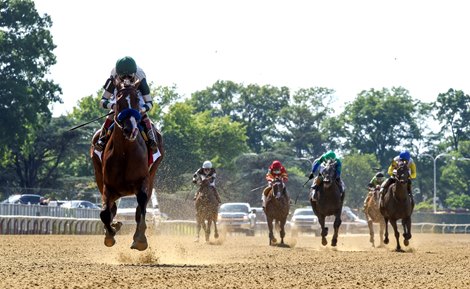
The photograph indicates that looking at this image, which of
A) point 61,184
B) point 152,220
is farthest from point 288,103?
point 152,220

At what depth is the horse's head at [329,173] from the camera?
28359 millimetres

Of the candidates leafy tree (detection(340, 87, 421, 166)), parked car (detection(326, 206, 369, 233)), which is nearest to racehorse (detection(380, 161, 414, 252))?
parked car (detection(326, 206, 369, 233))

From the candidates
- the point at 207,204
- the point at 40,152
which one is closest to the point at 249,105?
the point at 40,152

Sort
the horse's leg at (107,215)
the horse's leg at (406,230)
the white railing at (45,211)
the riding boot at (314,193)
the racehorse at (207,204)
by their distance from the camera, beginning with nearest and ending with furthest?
the horse's leg at (107,215) < the horse's leg at (406,230) < the riding boot at (314,193) < the racehorse at (207,204) < the white railing at (45,211)

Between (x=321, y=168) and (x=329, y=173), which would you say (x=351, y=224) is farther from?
(x=329, y=173)

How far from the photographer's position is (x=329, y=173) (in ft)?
93.0

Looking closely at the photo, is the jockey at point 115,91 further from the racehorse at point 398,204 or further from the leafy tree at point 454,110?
the leafy tree at point 454,110

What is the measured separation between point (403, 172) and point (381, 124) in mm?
114855

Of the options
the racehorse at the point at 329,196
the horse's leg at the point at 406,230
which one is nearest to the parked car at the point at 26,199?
the racehorse at the point at 329,196

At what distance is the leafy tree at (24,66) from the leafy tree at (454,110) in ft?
268

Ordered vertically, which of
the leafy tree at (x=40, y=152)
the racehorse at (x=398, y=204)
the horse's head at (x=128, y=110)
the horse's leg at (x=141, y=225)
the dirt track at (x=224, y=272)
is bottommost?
the dirt track at (x=224, y=272)

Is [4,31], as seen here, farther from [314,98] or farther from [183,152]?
[314,98]

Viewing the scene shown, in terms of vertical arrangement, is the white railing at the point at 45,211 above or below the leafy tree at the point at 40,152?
below

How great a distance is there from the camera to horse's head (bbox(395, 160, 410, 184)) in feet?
91.8
